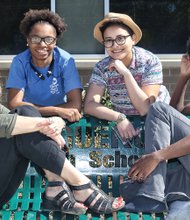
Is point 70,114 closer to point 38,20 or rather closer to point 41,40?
point 41,40

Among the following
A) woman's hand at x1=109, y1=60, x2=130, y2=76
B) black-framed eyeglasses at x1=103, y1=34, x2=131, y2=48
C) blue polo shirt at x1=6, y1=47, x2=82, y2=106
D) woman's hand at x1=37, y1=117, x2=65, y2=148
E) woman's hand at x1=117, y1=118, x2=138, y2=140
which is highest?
black-framed eyeglasses at x1=103, y1=34, x2=131, y2=48

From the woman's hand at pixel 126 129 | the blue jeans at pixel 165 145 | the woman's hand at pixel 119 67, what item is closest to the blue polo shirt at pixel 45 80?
the woman's hand at pixel 119 67

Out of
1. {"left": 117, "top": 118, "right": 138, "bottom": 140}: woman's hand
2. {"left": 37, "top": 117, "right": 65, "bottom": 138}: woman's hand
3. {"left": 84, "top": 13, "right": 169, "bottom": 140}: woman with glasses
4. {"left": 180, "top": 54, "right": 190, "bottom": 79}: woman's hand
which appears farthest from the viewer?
{"left": 180, "top": 54, "right": 190, "bottom": 79}: woman's hand

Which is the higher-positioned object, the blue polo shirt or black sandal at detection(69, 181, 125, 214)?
the blue polo shirt

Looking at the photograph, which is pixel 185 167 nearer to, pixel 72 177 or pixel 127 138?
pixel 127 138

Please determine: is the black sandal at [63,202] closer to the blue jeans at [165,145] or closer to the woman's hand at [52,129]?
the woman's hand at [52,129]

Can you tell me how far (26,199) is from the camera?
339 cm

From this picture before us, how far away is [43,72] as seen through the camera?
3904 mm

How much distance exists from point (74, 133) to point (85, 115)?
6.1 inches

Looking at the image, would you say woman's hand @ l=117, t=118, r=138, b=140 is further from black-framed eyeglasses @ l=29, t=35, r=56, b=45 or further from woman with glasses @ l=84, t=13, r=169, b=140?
black-framed eyeglasses @ l=29, t=35, r=56, b=45

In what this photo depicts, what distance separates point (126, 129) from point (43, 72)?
813 mm

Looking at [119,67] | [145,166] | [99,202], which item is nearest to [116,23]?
[119,67]

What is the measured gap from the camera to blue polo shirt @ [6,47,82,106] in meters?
3.88

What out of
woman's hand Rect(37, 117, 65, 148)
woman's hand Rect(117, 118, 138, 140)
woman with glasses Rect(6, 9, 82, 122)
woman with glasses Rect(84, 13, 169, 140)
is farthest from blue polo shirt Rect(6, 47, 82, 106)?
woman's hand Rect(37, 117, 65, 148)
